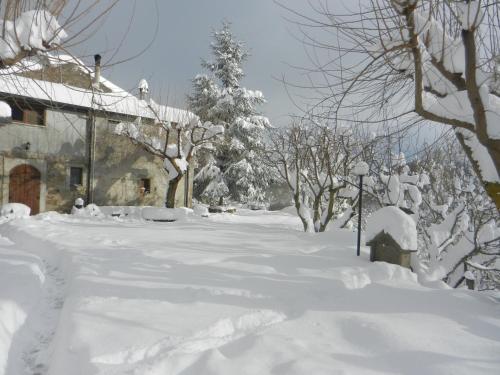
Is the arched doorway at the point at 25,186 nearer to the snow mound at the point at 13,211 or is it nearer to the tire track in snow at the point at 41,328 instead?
the snow mound at the point at 13,211

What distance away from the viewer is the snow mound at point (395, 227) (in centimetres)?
546

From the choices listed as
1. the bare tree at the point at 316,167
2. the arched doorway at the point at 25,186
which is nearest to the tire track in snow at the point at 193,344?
the bare tree at the point at 316,167

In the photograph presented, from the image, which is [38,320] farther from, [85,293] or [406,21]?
[406,21]

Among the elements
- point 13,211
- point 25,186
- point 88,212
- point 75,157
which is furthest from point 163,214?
point 25,186

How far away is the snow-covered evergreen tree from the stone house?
599 centimetres

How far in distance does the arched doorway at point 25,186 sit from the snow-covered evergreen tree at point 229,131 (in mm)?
10561

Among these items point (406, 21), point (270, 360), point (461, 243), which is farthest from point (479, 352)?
point (461, 243)

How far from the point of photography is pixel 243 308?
3.53 meters

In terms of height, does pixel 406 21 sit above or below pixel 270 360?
above

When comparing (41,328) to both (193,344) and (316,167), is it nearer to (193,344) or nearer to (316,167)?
(193,344)

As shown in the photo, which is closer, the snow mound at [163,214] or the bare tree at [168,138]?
the snow mound at [163,214]

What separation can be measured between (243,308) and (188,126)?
13.1 m

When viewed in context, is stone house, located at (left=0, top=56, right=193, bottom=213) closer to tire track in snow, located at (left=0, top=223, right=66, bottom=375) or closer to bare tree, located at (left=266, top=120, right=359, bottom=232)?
bare tree, located at (left=266, top=120, right=359, bottom=232)

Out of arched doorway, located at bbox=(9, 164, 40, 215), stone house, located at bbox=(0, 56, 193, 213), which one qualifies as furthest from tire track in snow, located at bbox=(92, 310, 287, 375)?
arched doorway, located at bbox=(9, 164, 40, 215)
